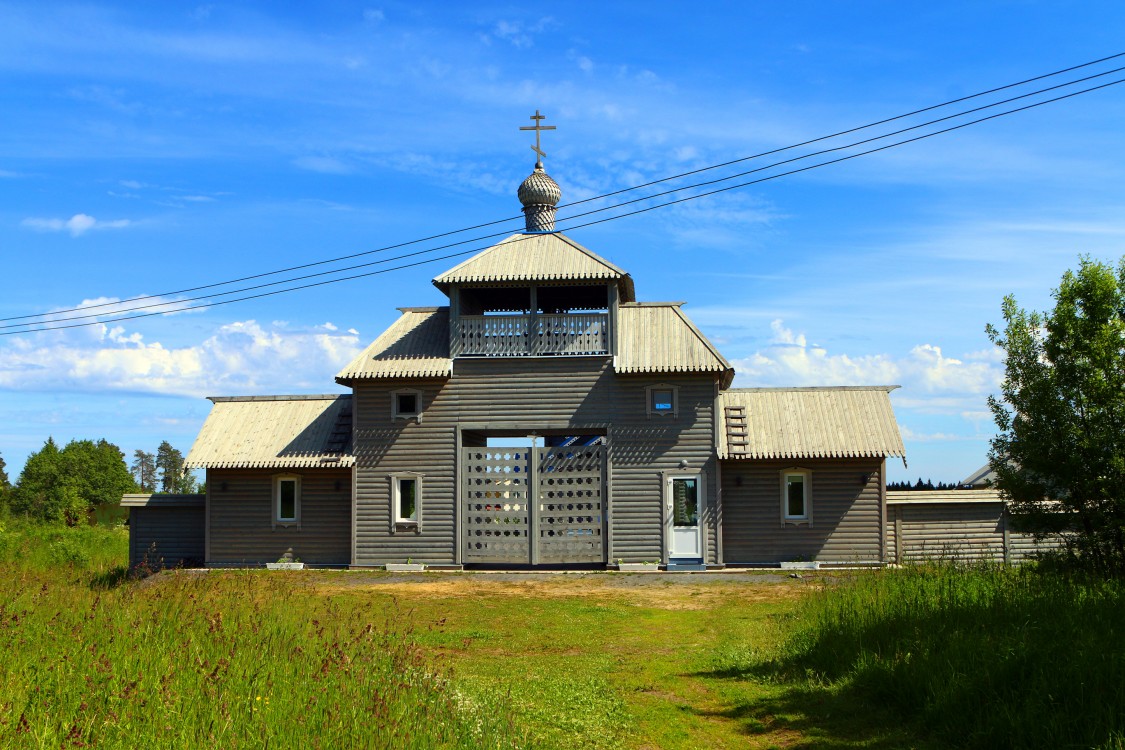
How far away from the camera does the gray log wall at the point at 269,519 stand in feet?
87.1

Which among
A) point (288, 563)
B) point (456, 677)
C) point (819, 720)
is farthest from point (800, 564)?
point (819, 720)

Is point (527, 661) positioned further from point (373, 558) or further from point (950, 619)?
point (373, 558)

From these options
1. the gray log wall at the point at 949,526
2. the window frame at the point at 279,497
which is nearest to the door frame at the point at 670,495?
the gray log wall at the point at 949,526

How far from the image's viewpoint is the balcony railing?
25938 millimetres

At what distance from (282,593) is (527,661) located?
12.3ft

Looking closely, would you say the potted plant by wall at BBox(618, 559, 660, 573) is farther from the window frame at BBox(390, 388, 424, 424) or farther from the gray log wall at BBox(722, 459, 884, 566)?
the window frame at BBox(390, 388, 424, 424)

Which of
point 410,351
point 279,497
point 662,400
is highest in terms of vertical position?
point 410,351

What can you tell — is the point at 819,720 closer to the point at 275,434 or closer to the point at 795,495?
the point at 795,495

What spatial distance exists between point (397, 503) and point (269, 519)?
11.4 ft

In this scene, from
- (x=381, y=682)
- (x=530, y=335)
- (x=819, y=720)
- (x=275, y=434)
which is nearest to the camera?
(x=381, y=682)

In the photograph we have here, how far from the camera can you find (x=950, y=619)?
38.2ft

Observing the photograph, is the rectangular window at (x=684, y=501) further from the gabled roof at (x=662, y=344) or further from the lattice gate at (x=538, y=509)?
the gabled roof at (x=662, y=344)

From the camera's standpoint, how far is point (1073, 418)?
1527 centimetres

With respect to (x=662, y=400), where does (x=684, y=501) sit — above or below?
below
